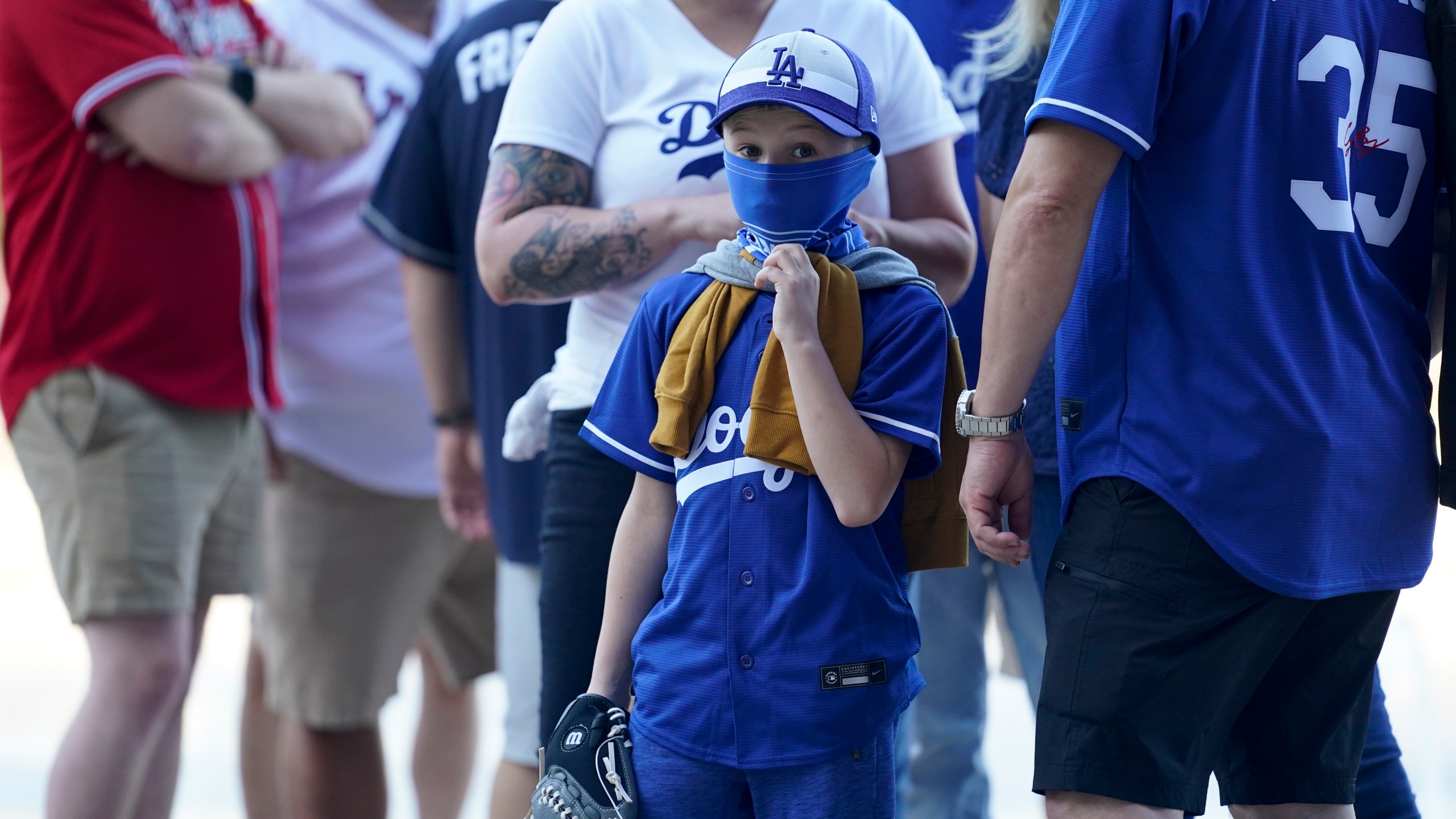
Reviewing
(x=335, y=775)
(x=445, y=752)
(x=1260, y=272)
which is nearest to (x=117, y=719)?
(x=335, y=775)

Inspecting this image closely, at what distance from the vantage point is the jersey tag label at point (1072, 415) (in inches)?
69.8

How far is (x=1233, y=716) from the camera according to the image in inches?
68.7

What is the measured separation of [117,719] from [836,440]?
1.73 metres

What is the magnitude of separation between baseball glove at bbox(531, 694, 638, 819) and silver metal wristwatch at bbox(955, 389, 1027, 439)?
0.58 m

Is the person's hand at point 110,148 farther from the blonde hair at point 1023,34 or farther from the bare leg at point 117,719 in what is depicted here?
the blonde hair at point 1023,34

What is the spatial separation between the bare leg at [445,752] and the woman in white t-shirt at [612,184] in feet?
4.51

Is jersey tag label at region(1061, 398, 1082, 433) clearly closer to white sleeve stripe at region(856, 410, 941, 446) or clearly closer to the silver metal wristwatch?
the silver metal wristwatch

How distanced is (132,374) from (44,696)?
2.45m

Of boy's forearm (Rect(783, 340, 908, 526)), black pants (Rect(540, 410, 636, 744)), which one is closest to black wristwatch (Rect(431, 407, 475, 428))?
black pants (Rect(540, 410, 636, 744))

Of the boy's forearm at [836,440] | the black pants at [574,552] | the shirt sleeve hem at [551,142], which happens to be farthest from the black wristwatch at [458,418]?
the boy's forearm at [836,440]

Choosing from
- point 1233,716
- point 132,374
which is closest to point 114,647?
point 132,374
